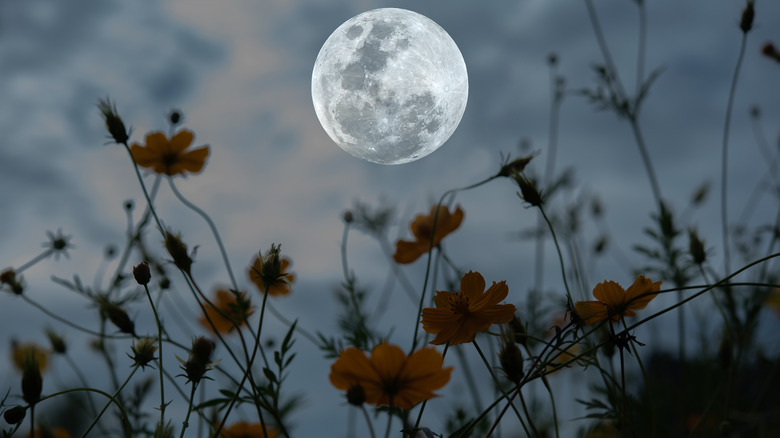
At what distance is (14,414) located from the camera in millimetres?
869

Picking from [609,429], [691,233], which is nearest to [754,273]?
[609,429]

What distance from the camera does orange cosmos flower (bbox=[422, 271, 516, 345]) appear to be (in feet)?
2.90

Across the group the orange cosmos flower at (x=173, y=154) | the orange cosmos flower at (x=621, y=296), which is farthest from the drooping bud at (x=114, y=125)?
the orange cosmos flower at (x=621, y=296)

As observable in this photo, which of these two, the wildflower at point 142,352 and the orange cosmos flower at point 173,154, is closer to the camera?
the wildflower at point 142,352

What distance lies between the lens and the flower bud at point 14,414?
2.83ft

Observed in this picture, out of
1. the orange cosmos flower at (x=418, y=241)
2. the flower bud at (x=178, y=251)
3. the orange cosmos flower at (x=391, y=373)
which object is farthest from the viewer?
the orange cosmos flower at (x=418, y=241)

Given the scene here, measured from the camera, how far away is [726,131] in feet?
6.02

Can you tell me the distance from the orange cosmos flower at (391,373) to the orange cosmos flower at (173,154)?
35.8 inches

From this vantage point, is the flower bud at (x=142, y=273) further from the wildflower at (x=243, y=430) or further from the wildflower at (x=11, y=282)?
the wildflower at (x=11, y=282)

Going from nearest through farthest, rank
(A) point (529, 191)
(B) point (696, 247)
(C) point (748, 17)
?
(A) point (529, 191)
(B) point (696, 247)
(C) point (748, 17)

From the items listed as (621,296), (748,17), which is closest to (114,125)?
(621,296)

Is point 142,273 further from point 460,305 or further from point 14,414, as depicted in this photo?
point 460,305

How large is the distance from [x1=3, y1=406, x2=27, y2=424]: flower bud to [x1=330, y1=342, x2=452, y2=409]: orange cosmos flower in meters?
0.49

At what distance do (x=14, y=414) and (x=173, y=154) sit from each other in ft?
2.57
